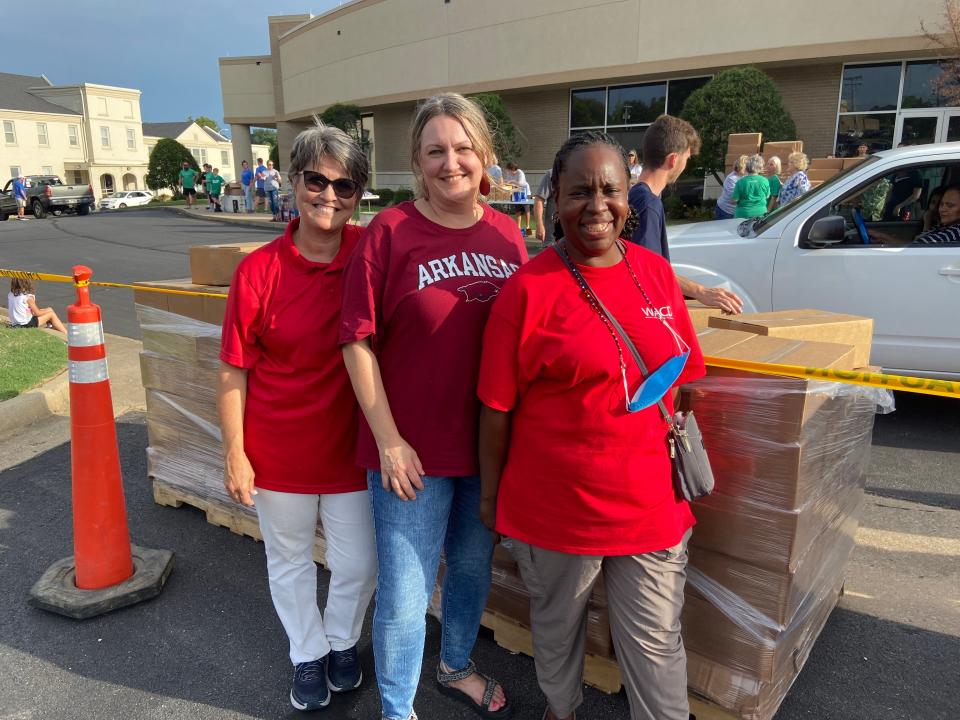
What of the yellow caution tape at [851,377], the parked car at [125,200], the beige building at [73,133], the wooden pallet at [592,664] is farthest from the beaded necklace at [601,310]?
the beige building at [73,133]

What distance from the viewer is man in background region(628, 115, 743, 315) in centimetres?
301

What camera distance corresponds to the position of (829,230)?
4.78m

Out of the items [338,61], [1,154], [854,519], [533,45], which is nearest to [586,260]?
[854,519]

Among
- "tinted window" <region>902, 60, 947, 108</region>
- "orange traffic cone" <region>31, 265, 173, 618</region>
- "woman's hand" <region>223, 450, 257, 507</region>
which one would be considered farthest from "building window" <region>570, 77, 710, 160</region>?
"woman's hand" <region>223, 450, 257, 507</region>

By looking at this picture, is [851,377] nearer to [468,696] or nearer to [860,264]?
[468,696]

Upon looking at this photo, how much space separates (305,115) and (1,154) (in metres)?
33.2

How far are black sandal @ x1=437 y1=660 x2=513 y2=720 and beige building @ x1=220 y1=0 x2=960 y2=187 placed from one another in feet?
64.0

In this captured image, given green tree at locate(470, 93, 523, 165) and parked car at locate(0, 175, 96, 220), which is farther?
parked car at locate(0, 175, 96, 220)

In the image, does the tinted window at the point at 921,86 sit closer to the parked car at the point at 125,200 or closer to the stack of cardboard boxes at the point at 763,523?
the stack of cardboard boxes at the point at 763,523

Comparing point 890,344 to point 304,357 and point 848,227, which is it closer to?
point 848,227

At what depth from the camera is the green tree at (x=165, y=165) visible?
161 feet

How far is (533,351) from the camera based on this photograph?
5.85 ft

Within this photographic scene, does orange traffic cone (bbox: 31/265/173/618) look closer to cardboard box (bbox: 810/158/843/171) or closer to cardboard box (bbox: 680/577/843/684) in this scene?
cardboard box (bbox: 680/577/843/684)

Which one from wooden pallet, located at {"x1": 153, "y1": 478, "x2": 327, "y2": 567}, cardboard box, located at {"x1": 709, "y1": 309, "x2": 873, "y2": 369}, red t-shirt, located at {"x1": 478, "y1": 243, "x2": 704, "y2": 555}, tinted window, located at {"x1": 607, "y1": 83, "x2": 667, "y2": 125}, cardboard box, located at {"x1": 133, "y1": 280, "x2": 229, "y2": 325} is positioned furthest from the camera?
tinted window, located at {"x1": 607, "y1": 83, "x2": 667, "y2": 125}
